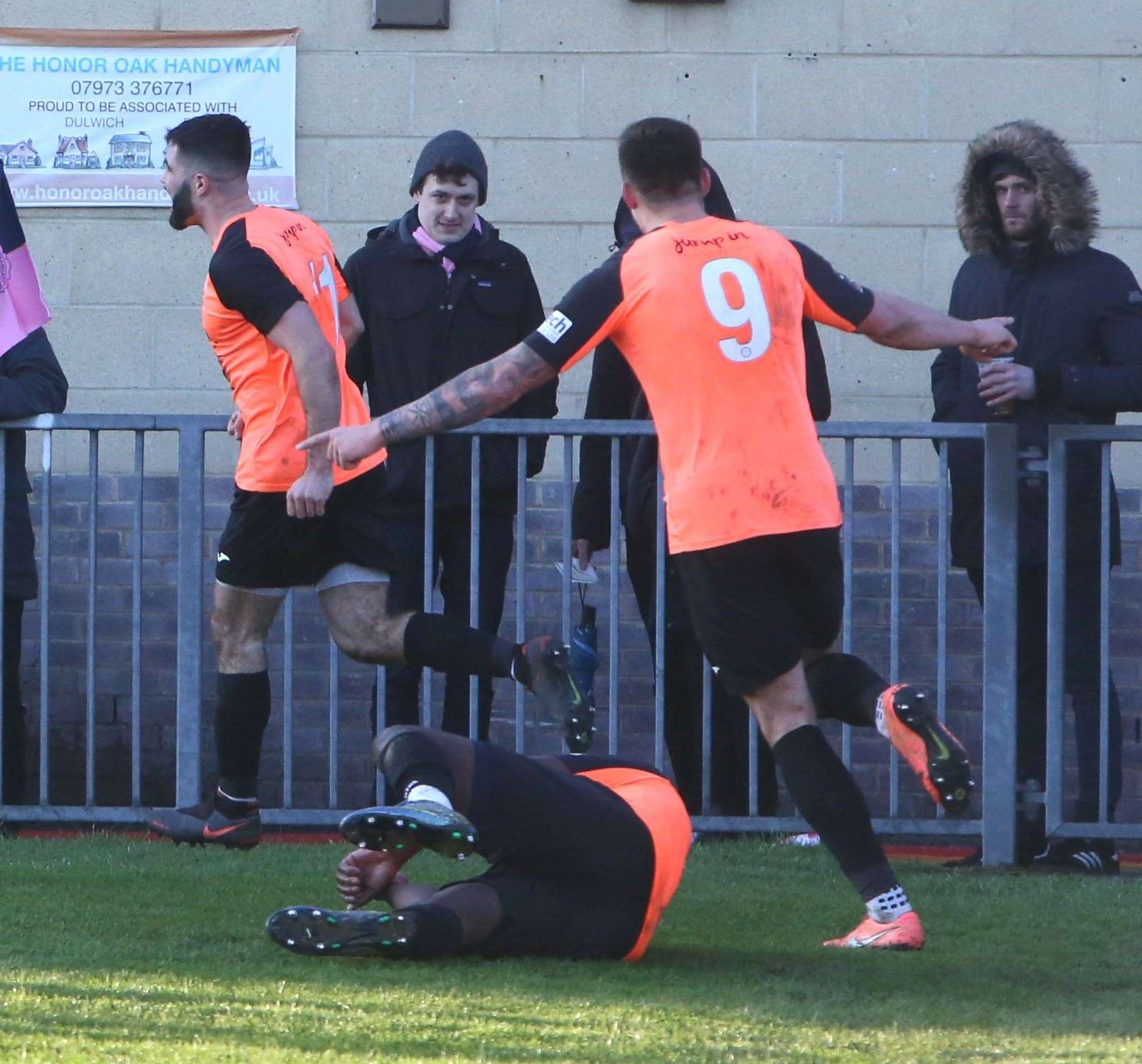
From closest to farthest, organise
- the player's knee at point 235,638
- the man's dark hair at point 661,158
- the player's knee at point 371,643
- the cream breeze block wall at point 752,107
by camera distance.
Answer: the man's dark hair at point 661,158
the player's knee at point 371,643
the player's knee at point 235,638
the cream breeze block wall at point 752,107

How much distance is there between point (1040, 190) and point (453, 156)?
1.71 meters

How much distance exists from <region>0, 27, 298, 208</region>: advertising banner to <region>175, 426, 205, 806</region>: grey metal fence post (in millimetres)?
2140

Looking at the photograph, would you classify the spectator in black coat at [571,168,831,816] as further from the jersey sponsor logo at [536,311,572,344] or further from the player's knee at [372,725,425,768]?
the player's knee at [372,725,425,768]

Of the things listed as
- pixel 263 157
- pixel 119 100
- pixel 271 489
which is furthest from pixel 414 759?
pixel 119 100

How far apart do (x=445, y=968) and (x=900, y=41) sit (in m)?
4.75

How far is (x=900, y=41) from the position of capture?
757 cm

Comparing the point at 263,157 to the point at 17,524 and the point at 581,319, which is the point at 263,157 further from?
the point at 581,319

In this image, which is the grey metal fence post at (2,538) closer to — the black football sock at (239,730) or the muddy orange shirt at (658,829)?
the black football sock at (239,730)

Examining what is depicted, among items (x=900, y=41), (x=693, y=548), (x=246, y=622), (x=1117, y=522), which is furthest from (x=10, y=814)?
(x=900, y=41)

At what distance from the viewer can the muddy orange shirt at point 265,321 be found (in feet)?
16.5

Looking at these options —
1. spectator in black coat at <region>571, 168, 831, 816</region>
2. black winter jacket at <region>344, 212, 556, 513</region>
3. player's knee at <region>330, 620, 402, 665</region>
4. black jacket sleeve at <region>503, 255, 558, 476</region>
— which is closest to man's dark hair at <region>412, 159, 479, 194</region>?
black winter jacket at <region>344, 212, 556, 513</region>

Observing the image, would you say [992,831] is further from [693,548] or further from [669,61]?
[669,61]

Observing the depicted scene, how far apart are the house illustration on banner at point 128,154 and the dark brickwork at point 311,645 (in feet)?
3.91

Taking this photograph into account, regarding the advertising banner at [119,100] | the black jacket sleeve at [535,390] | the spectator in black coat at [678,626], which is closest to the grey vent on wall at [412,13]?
the advertising banner at [119,100]
